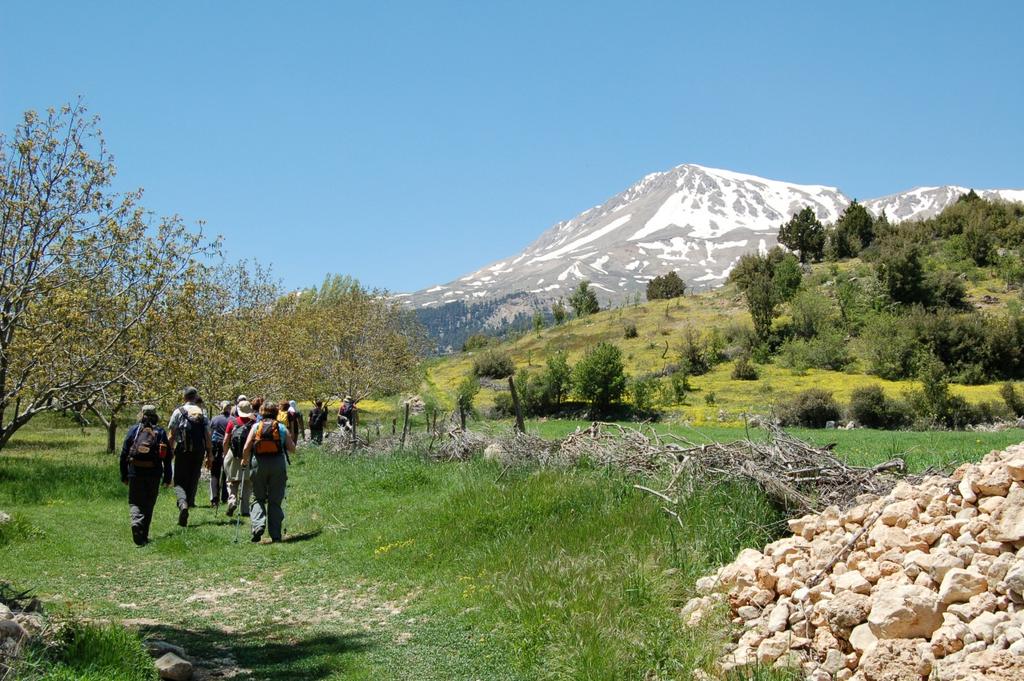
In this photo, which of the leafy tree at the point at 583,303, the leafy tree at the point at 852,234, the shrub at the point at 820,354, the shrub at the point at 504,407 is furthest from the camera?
the leafy tree at the point at 583,303

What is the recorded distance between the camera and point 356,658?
21.4 feet

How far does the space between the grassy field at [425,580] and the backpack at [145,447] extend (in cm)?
115

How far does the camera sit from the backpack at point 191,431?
42.2 ft

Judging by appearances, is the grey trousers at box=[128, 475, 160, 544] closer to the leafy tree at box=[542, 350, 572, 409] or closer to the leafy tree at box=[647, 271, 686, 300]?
the leafy tree at box=[542, 350, 572, 409]

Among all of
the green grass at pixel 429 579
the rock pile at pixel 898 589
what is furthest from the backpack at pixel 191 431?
the rock pile at pixel 898 589

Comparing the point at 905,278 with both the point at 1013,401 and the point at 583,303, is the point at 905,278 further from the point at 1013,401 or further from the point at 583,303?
the point at 583,303

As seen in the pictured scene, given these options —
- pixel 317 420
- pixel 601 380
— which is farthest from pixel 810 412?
pixel 317 420

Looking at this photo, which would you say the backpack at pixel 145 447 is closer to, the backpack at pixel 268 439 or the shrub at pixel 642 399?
the backpack at pixel 268 439

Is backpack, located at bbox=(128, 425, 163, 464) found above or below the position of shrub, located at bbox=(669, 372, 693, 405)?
above

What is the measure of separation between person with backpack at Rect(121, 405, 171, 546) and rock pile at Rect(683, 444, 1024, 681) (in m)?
8.00

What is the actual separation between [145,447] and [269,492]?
1848mm

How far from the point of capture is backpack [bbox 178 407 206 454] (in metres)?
12.9

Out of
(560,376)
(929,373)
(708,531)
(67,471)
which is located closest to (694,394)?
(560,376)

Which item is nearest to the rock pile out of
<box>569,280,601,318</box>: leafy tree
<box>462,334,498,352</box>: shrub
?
<box>569,280,601,318</box>: leafy tree
